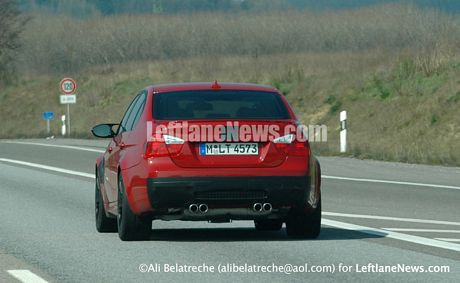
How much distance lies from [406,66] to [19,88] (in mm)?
41738

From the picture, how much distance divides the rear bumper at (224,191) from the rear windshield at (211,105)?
0.63 metres

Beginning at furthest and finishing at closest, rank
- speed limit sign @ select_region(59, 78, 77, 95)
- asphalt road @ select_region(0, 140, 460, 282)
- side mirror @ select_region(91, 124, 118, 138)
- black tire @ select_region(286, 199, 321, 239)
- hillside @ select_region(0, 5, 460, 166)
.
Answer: speed limit sign @ select_region(59, 78, 77, 95) → hillside @ select_region(0, 5, 460, 166) → side mirror @ select_region(91, 124, 118, 138) → black tire @ select_region(286, 199, 321, 239) → asphalt road @ select_region(0, 140, 460, 282)

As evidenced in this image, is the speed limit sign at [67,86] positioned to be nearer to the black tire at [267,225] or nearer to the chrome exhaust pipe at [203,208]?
the black tire at [267,225]

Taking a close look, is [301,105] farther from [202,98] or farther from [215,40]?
[202,98]

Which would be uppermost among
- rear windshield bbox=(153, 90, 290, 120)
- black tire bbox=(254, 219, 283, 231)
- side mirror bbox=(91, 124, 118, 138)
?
rear windshield bbox=(153, 90, 290, 120)

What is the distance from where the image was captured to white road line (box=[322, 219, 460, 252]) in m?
12.1

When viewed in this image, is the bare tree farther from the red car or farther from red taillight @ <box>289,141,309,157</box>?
red taillight @ <box>289,141,309,157</box>

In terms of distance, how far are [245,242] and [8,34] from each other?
7488 cm

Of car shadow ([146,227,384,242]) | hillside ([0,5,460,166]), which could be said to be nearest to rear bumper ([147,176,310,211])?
car shadow ([146,227,384,242])

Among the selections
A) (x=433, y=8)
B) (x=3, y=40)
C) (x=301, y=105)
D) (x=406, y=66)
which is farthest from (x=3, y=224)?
(x=3, y=40)

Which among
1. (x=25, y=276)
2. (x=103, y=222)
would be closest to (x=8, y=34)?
(x=103, y=222)

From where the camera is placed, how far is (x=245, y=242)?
1260 cm

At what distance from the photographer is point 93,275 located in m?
10.1

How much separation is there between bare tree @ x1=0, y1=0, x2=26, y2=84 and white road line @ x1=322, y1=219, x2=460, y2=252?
7060 centimetres
